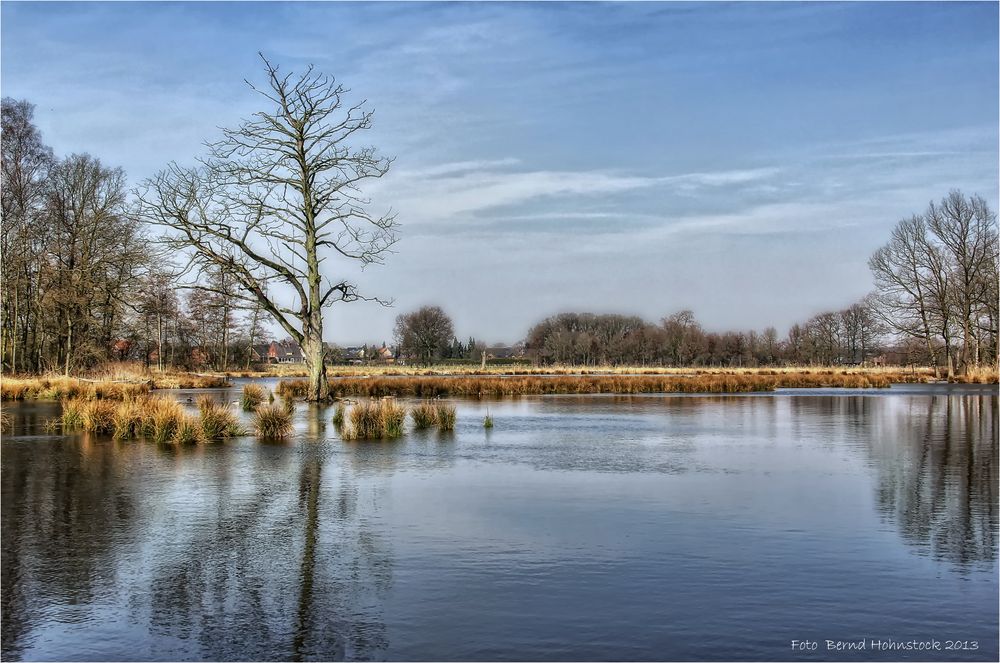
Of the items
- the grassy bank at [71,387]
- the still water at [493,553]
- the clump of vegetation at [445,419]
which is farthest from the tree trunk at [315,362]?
the still water at [493,553]

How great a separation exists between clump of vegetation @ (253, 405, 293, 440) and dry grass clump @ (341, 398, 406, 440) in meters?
1.34

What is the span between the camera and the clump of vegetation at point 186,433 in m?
18.6

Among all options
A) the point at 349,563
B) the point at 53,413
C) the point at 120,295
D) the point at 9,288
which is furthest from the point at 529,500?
the point at 9,288

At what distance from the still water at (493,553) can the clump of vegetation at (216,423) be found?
1811 millimetres

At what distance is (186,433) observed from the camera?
18.7 meters

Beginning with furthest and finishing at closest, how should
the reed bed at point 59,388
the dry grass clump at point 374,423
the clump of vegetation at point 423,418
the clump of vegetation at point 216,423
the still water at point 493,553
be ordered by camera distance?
the reed bed at point 59,388 < the clump of vegetation at point 423,418 < the dry grass clump at point 374,423 < the clump of vegetation at point 216,423 < the still water at point 493,553

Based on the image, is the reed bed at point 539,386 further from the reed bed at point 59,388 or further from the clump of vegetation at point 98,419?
the clump of vegetation at point 98,419

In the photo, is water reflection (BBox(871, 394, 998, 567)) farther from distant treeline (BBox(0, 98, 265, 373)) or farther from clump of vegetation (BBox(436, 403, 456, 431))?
distant treeline (BBox(0, 98, 265, 373))

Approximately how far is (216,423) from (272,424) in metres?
1.23

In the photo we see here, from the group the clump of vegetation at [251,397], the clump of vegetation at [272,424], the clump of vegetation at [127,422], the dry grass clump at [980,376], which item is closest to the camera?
the clump of vegetation at [272,424]

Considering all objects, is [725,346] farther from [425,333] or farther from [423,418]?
[423,418]

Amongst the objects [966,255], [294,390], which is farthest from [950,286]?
[294,390]

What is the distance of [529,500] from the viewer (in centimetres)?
1184

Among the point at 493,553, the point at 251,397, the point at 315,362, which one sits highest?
the point at 315,362
